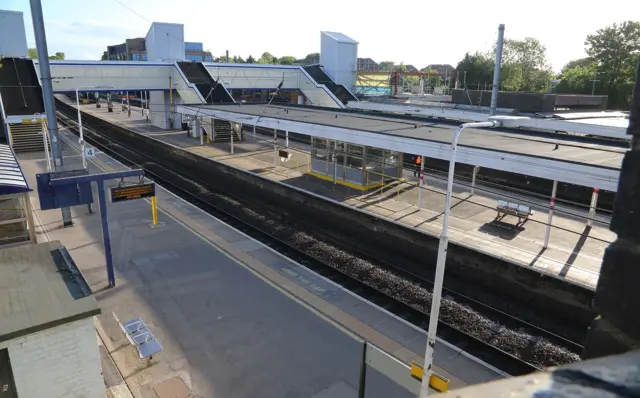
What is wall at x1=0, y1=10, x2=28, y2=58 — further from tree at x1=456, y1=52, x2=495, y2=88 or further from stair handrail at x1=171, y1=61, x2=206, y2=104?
tree at x1=456, y1=52, x2=495, y2=88

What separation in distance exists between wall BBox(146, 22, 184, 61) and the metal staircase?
47.4 feet

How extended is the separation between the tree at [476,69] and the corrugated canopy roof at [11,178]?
6360 centimetres

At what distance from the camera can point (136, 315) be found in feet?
34.5

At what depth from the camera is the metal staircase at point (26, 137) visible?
3006cm

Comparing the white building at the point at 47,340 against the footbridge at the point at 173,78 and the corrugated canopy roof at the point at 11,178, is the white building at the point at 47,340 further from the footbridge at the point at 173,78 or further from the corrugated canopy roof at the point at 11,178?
the footbridge at the point at 173,78

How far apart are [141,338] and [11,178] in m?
5.35

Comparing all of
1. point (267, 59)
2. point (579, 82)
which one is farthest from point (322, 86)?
point (267, 59)

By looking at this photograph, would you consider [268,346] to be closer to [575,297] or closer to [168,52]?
[575,297]

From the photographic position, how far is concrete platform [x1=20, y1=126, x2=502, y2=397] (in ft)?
27.7

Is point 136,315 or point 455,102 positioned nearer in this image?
point 136,315

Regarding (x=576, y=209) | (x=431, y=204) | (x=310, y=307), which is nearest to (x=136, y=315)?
(x=310, y=307)

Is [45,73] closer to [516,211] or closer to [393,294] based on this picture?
[393,294]

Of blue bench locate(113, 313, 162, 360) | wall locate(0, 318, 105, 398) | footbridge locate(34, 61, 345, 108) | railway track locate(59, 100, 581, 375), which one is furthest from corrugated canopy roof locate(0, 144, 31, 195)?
footbridge locate(34, 61, 345, 108)

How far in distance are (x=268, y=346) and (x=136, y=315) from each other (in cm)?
348
